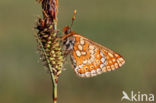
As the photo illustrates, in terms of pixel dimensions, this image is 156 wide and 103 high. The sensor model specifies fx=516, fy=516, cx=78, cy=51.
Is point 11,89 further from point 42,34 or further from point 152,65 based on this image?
point 42,34

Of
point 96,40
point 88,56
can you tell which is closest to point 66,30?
point 88,56

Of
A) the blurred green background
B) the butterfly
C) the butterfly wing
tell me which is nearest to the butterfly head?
the butterfly

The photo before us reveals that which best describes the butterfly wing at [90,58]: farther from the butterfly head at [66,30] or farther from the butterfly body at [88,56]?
the butterfly head at [66,30]

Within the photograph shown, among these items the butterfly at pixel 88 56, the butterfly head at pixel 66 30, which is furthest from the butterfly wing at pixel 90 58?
the butterfly head at pixel 66 30

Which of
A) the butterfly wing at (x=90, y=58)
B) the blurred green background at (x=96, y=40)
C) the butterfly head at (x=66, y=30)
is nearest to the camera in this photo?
the butterfly head at (x=66, y=30)

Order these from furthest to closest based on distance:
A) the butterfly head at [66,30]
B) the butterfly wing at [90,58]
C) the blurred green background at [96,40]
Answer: the blurred green background at [96,40], the butterfly wing at [90,58], the butterfly head at [66,30]

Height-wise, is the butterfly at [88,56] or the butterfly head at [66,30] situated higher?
the butterfly head at [66,30]

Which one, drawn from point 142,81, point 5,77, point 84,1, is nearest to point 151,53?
point 142,81
